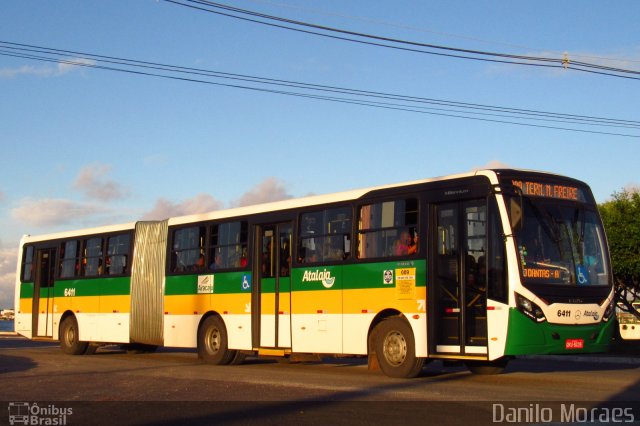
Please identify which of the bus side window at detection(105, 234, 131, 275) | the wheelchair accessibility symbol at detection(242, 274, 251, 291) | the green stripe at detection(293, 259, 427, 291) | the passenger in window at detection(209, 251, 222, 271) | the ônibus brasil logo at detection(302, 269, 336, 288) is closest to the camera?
the green stripe at detection(293, 259, 427, 291)

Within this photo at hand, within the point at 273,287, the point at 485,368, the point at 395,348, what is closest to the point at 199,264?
Answer: the point at 273,287

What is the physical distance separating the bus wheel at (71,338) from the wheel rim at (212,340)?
6.26 meters

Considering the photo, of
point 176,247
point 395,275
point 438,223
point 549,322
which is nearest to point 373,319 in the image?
point 395,275

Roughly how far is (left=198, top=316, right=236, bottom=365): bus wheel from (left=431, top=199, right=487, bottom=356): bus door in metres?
6.87

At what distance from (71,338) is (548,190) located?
54.1 feet

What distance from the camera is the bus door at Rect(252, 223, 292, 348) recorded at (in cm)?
1950

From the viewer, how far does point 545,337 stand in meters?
14.7

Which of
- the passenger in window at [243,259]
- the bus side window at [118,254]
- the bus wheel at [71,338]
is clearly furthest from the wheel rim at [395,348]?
the bus wheel at [71,338]

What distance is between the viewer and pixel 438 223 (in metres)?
16.2

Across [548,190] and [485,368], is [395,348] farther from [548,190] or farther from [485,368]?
[548,190]

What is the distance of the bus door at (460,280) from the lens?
15336mm

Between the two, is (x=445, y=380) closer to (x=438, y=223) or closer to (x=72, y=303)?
(x=438, y=223)

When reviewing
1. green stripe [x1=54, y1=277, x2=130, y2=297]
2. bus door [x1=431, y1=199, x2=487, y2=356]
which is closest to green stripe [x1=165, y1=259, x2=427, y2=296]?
bus door [x1=431, y1=199, x2=487, y2=356]

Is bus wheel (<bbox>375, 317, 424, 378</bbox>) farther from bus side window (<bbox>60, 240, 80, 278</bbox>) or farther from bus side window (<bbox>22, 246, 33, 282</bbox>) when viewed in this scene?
bus side window (<bbox>22, 246, 33, 282</bbox>)
